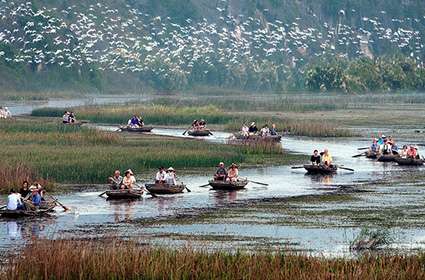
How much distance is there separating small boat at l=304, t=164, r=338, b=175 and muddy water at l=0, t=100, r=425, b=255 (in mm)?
976

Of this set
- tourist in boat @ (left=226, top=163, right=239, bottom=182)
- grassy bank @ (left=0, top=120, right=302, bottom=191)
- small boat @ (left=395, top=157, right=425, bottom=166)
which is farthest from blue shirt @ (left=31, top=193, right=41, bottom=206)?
small boat @ (left=395, top=157, right=425, bottom=166)

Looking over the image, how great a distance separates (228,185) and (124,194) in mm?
6260

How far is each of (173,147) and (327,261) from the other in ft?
139

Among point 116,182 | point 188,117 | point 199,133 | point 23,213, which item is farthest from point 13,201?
point 188,117

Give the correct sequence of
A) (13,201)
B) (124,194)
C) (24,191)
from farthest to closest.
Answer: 1. (124,194)
2. (24,191)
3. (13,201)

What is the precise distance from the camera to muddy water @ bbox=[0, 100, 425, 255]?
4097 cm

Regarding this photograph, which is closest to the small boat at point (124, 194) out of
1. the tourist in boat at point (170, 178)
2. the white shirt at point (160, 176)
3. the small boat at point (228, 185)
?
the white shirt at point (160, 176)

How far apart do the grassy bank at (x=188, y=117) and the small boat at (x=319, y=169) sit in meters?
28.9

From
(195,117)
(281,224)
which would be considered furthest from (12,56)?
(281,224)

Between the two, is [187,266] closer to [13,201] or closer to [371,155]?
[13,201]

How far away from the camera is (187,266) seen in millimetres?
30547

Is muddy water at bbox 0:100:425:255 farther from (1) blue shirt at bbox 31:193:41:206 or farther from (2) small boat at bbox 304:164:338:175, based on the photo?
(2) small boat at bbox 304:164:338:175

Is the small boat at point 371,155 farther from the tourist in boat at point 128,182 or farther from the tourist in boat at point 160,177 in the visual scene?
the tourist in boat at point 128,182

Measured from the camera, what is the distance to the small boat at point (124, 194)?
5228 cm
